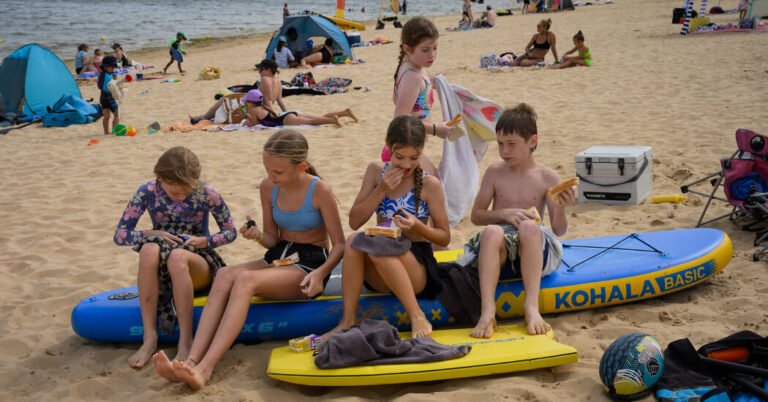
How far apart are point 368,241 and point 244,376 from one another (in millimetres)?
938

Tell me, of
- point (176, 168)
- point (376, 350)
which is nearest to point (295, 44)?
point (176, 168)

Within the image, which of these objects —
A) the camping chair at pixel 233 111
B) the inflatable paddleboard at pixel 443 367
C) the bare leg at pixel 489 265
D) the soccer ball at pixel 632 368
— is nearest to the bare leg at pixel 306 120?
the camping chair at pixel 233 111

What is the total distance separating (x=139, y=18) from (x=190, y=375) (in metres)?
39.0

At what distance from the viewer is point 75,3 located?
47.6 metres

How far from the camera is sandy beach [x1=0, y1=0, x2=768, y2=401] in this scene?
142 inches

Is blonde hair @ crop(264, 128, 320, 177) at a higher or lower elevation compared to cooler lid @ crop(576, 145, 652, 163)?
higher

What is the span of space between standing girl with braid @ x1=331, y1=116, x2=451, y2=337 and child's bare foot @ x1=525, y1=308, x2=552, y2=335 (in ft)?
1.70

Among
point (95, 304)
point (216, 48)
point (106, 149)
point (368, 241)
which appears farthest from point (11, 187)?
→ point (216, 48)

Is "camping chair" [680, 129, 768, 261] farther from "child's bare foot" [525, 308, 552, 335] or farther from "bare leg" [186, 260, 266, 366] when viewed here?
"bare leg" [186, 260, 266, 366]

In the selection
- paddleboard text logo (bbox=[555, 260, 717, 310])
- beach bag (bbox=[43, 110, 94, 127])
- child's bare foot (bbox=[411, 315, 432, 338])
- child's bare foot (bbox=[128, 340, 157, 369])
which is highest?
beach bag (bbox=[43, 110, 94, 127])

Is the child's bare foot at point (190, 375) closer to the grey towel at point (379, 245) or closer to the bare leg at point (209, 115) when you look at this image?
the grey towel at point (379, 245)

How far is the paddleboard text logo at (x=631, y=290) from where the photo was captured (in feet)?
13.3

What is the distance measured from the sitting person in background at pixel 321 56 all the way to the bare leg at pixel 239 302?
45.8 feet

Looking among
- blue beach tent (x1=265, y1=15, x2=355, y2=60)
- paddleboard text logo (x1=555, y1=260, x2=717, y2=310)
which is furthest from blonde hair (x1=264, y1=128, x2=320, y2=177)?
blue beach tent (x1=265, y1=15, x2=355, y2=60)
